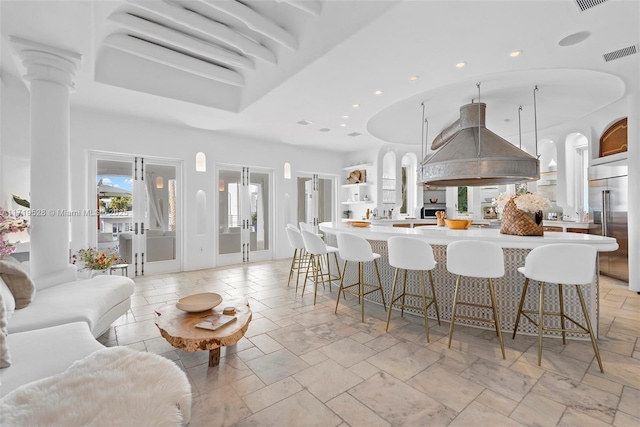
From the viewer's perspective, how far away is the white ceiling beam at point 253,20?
2527mm

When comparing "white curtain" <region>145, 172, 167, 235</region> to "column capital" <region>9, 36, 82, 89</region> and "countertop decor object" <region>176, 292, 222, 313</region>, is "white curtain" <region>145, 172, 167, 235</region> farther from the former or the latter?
"countertop decor object" <region>176, 292, 222, 313</region>

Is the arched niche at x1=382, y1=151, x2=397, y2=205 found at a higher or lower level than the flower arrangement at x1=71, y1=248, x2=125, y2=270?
higher

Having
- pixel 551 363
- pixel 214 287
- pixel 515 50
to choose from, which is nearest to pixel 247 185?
pixel 214 287

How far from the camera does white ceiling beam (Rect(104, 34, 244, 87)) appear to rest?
10.7 ft

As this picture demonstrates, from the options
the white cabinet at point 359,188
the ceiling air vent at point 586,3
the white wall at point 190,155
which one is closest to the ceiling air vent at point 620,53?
the ceiling air vent at point 586,3

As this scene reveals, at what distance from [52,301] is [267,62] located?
10.8ft

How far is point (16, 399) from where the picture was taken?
1.21 m

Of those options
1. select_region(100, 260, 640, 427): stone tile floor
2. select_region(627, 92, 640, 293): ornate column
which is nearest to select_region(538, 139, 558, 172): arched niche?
select_region(627, 92, 640, 293): ornate column

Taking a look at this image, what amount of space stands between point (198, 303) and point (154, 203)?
4.01 meters

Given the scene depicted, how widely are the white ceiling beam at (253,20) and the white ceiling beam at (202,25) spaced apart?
187mm

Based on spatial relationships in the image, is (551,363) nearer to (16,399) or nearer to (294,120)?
(16,399)

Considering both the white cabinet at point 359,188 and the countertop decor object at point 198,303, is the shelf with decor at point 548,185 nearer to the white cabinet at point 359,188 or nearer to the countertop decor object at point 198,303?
the white cabinet at point 359,188

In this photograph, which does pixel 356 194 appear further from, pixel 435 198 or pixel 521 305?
pixel 521 305

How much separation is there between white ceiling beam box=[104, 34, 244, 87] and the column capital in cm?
43
